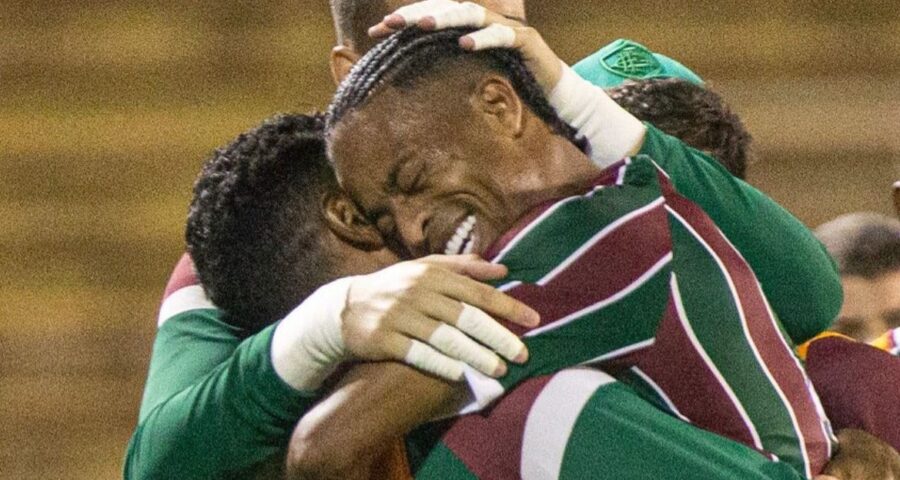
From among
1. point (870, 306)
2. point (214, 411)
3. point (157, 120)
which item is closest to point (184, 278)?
point (214, 411)

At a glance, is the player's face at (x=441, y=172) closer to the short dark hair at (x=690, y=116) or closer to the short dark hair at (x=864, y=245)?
the short dark hair at (x=690, y=116)

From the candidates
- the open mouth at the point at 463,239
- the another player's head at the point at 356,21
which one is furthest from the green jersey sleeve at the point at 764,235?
the another player's head at the point at 356,21

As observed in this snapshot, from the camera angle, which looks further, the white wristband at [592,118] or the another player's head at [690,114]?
the another player's head at [690,114]

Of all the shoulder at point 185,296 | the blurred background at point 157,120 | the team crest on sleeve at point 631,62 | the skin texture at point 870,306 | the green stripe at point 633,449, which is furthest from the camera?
the blurred background at point 157,120

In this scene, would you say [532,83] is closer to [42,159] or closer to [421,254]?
[421,254]

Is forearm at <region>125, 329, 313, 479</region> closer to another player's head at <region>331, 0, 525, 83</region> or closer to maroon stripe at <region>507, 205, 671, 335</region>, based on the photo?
maroon stripe at <region>507, 205, 671, 335</region>

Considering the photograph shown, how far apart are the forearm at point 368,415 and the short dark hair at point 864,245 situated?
171 cm

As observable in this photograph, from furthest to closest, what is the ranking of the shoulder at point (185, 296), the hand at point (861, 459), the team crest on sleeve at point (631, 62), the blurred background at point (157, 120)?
the blurred background at point (157, 120) → the team crest on sleeve at point (631, 62) → the shoulder at point (185, 296) → the hand at point (861, 459)

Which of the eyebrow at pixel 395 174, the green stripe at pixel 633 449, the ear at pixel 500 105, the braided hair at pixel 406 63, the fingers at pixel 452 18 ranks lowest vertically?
the green stripe at pixel 633 449

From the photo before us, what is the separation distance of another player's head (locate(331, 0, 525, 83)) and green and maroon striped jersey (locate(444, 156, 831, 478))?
0.50 meters

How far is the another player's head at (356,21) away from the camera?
5.79 feet

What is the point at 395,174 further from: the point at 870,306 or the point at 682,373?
the point at 870,306

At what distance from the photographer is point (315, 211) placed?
150 centimetres

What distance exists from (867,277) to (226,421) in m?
1.70
